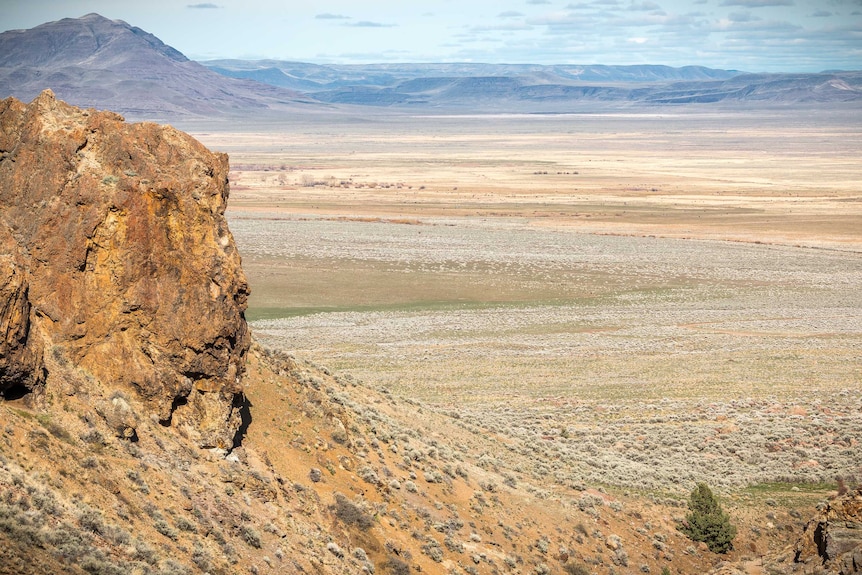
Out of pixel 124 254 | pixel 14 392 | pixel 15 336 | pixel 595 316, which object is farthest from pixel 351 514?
pixel 595 316

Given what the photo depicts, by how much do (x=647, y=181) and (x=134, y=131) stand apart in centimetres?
12524

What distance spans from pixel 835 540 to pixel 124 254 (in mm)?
12211

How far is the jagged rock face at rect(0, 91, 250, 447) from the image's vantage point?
1415cm

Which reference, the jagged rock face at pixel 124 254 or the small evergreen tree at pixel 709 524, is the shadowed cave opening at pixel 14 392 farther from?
the small evergreen tree at pixel 709 524

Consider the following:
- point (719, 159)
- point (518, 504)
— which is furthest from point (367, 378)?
point (719, 159)

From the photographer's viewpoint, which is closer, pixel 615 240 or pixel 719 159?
pixel 615 240

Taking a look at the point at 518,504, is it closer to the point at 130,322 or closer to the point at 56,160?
the point at 130,322

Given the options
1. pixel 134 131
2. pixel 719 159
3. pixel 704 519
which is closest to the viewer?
pixel 134 131

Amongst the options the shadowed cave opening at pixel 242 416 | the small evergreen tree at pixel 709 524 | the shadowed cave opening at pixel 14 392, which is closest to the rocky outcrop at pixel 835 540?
the small evergreen tree at pixel 709 524

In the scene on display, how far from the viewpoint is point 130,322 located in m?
14.5

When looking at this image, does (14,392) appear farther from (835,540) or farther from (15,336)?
(835,540)

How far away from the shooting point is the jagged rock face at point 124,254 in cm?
1415

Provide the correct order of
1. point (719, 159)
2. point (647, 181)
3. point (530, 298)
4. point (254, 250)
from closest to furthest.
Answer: point (530, 298)
point (254, 250)
point (647, 181)
point (719, 159)

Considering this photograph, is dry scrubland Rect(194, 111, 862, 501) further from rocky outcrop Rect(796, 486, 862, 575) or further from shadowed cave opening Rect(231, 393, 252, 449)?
shadowed cave opening Rect(231, 393, 252, 449)
